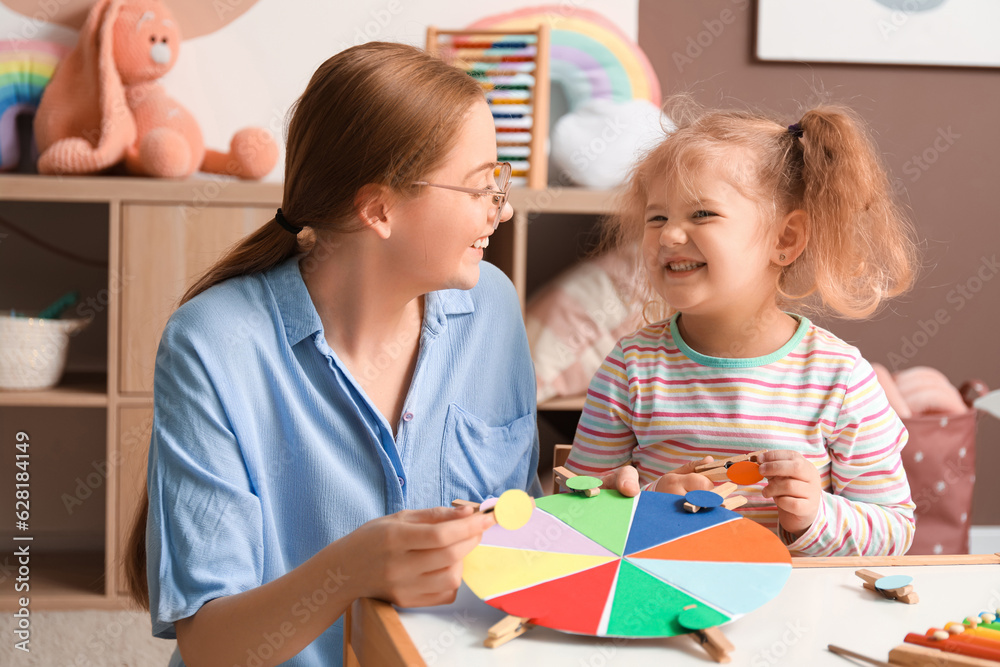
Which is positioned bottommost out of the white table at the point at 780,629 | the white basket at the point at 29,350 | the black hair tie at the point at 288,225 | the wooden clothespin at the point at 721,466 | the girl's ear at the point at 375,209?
the white basket at the point at 29,350

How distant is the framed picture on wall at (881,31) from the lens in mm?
2365

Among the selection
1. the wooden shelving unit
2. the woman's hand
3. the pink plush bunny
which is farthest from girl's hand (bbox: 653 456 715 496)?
the pink plush bunny

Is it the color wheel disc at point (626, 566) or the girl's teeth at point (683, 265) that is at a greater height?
the girl's teeth at point (683, 265)

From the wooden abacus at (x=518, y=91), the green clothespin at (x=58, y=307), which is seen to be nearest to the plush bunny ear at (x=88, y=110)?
the green clothespin at (x=58, y=307)

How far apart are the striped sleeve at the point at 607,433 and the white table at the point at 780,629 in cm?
46

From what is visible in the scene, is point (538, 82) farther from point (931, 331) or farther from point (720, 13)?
point (931, 331)

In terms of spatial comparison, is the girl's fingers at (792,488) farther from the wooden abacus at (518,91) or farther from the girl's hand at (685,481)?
the wooden abacus at (518,91)

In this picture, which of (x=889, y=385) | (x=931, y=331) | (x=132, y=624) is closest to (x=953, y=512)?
(x=889, y=385)

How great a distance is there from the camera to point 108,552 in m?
1.95

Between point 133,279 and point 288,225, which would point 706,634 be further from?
point 133,279

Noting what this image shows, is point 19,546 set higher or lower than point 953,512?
lower

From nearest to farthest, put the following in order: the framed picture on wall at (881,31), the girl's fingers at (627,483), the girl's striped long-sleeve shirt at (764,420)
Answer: the girl's fingers at (627,483) → the girl's striped long-sleeve shirt at (764,420) → the framed picture on wall at (881,31)

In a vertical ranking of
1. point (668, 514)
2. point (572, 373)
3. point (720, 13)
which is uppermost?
point (720, 13)

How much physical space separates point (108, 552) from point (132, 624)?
0.62 ft
